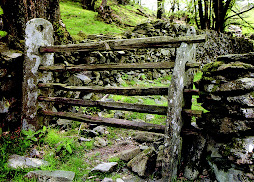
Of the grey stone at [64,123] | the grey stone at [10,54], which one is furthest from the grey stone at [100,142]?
the grey stone at [10,54]

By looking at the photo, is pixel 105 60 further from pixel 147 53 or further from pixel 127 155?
pixel 127 155

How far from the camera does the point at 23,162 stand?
2570mm

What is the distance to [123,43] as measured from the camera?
2.72 metres

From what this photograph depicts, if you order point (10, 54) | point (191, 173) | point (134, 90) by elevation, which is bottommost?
point (191, 173)

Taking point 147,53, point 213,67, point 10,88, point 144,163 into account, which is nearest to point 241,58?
point 213,67

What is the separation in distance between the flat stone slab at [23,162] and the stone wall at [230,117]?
93.7 inches

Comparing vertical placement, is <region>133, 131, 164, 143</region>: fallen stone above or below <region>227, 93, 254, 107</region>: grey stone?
below

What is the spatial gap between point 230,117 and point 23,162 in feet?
9.44

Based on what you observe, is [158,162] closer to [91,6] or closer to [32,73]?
[32,73]

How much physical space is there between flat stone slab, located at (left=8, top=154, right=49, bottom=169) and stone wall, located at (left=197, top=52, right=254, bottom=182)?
238 cm

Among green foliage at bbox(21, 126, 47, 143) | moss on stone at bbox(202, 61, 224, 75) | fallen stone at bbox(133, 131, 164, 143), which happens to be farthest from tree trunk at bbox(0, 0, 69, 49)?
moss on stone at bbox(202, 61, 224, 75)

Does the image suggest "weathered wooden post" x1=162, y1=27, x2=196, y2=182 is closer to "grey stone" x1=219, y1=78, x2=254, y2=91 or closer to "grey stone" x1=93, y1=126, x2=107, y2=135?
"grey stone" x1=219, y1=78, x2=254, y2=91

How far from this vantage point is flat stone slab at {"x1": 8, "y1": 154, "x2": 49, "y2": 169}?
2.50 metres

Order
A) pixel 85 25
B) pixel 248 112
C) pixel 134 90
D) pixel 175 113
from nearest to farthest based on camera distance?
pixel 248 112
pixel 175 113
pixel 134 90
pixel 85 25
